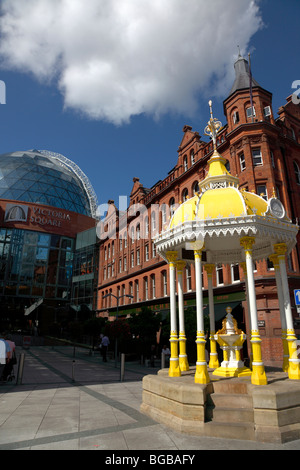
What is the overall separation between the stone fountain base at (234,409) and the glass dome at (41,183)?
60464 millimetres

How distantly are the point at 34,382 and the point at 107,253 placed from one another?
116 feet

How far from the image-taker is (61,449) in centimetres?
536

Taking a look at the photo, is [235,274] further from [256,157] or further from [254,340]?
[254,340]

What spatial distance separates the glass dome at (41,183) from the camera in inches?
2441

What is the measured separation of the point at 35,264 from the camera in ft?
187

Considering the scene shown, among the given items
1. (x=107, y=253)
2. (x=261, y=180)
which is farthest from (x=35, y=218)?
(x=261, y=180)

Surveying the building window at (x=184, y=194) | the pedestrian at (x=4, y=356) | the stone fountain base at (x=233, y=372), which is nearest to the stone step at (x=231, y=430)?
the stone fountain base at (x=233, y=372)

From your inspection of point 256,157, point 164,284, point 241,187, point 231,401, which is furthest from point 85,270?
point 231,401

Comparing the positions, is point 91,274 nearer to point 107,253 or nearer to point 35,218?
point 107,253

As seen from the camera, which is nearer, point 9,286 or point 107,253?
point 107,253

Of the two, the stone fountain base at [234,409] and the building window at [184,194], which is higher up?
the building window at [184,194]

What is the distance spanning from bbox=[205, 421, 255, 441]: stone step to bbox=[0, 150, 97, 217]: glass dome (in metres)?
61.3

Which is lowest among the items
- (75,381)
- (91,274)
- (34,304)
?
(75,381)

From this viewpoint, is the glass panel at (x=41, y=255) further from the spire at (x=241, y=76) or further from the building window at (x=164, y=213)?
the spire at (x=241, y=76)
